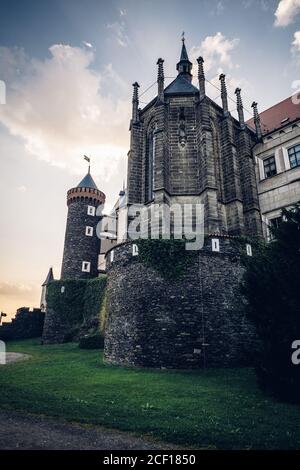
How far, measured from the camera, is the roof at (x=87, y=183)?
37.0 m

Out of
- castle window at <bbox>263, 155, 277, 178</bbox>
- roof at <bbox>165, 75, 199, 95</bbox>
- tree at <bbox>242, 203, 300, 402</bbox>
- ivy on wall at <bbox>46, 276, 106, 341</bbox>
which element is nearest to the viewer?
tree at <bbox>242, 203, 300, 402</bbox>

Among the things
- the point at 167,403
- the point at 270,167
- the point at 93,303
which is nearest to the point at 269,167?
the point at 270,167

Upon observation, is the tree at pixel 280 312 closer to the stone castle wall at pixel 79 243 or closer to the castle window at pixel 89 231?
the stone castle wall at pixel 79 243

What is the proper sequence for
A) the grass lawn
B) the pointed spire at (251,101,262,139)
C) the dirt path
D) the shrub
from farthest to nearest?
the pointed spire at (251,101,262,139) → the shrub → the grass lawn → the dirt path

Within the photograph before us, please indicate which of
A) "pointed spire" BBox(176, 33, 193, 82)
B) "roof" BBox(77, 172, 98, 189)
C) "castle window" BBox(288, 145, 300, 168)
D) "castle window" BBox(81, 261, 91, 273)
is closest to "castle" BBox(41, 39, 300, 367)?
"castle window" BBox(81, 261, 91, 273)

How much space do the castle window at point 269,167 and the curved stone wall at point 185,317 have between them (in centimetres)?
984

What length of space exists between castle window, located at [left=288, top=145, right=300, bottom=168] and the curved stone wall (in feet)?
32.4

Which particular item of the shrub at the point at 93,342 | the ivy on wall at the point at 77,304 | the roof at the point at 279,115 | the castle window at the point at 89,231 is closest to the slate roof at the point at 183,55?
the roof at the point at 279,115

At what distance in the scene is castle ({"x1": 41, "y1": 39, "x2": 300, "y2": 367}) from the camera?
14508 millimetres

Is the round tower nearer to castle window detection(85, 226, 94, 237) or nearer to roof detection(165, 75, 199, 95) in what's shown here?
castle window detection(85, 226, 94, 237)

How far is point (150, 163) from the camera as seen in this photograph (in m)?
22.5

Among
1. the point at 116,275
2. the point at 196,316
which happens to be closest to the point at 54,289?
the point at 116,275

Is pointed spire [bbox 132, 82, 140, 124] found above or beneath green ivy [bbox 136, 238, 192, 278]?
above

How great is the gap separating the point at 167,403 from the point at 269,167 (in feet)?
65.9
